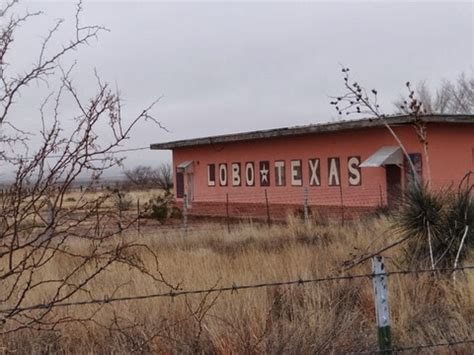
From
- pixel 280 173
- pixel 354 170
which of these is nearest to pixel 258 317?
pixel 354 170

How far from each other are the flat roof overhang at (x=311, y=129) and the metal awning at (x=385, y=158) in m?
0.87

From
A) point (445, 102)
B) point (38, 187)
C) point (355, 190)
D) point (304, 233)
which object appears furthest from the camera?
point (445, 102)

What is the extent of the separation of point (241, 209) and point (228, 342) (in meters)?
23.1

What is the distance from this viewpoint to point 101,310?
6117mm

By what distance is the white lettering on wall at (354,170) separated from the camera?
22.9 m

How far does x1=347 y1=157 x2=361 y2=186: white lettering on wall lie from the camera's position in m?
22.9

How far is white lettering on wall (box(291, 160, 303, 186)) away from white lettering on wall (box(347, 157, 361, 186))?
8.66 ft

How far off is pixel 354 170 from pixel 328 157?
4.46 ft

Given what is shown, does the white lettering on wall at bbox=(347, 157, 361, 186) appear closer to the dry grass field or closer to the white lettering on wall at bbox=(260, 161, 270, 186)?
the white lettering on wall at bbox=(260, 161, 270, 186)

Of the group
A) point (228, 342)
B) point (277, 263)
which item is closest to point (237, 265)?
point (277, 263)

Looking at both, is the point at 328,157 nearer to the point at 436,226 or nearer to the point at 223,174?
the point at 223,174

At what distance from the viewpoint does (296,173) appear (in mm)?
25656

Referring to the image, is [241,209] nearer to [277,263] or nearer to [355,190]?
[355,190]

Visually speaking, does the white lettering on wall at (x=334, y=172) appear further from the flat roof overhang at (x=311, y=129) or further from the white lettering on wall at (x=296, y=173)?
the white lettering on wall at (x=296, y=173)
